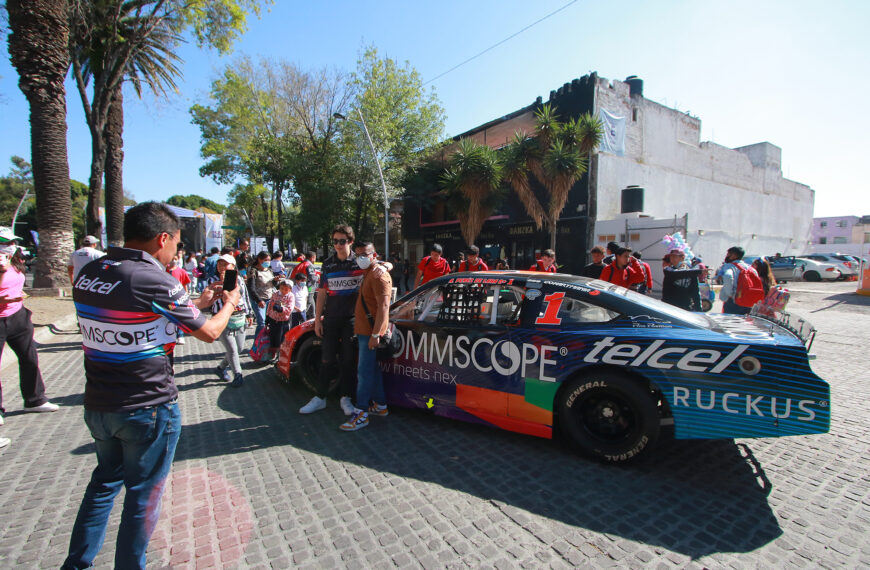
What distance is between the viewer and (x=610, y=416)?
3043mm

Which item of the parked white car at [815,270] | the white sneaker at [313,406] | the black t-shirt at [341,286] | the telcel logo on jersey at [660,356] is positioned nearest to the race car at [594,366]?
the telcel logo on jersey at [660,356]

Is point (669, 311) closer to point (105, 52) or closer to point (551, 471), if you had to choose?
point (551, 471)

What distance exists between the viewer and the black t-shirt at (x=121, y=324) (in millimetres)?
1673

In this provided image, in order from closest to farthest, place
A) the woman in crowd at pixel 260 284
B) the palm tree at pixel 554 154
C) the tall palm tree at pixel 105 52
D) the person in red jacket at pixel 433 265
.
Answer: the woman in crowd at pixel 260 284 < the person in red jacket at pixel 433 265 < the tall palm tree at pixel 105 52 < the palm tree at pixel 554 154

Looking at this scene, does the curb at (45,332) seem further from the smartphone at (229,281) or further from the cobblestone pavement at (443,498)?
the smartphone at (229,281)

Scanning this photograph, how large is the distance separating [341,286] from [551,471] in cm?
244

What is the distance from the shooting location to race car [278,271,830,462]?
262cm

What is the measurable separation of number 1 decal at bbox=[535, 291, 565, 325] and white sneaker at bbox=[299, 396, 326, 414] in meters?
2.37

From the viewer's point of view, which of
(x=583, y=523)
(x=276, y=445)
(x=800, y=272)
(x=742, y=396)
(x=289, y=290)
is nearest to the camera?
(x=583, y=523)

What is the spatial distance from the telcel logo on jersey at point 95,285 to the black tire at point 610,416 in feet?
9.44

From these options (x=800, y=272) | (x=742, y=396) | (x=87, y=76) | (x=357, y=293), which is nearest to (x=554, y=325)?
(x=742, y=396)

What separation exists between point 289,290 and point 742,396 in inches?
201

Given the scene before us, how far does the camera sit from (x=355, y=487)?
9.16 feet

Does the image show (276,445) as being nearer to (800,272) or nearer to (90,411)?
(90,411)
